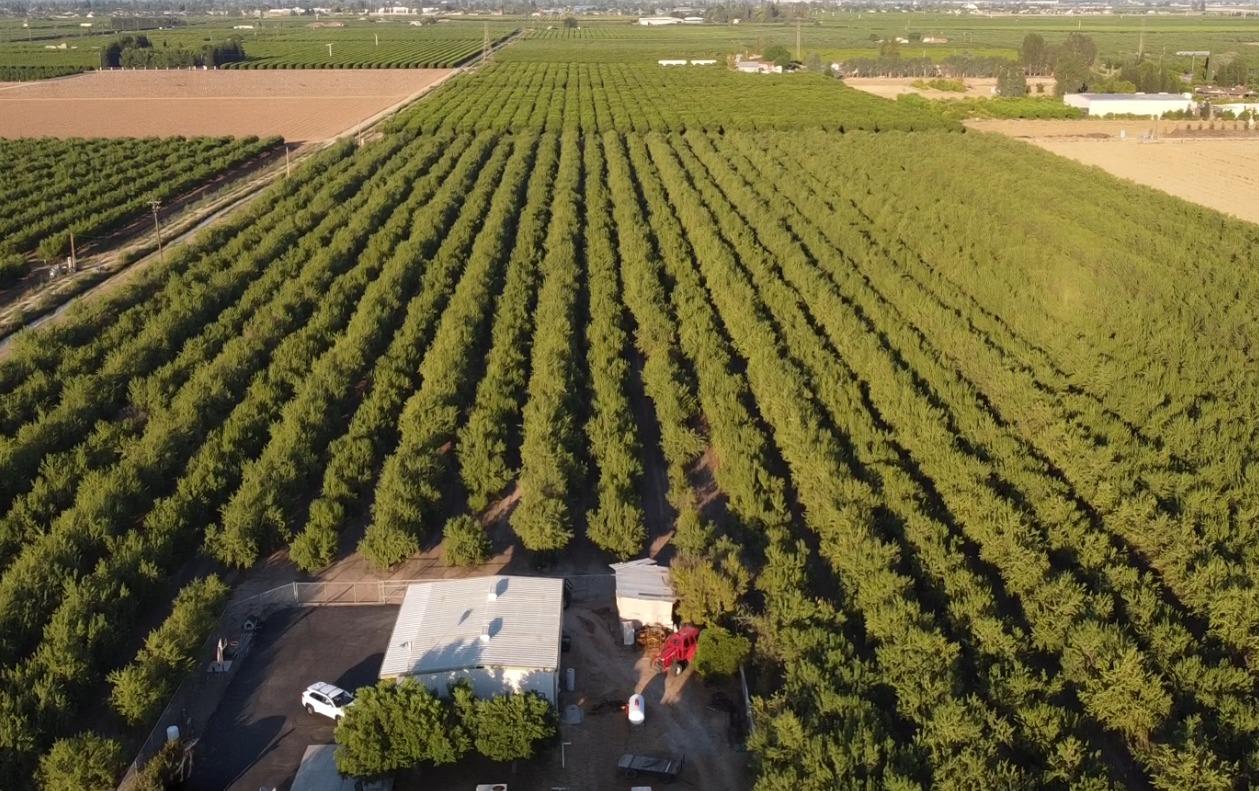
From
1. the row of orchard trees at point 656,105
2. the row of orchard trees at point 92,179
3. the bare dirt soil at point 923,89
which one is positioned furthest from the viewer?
the bare dirt soil at point 923,89

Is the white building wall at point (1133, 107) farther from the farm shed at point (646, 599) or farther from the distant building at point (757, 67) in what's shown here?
the farm shed at point (646, 599)

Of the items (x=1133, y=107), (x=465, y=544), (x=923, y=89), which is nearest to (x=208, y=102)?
(x=923, y=89)

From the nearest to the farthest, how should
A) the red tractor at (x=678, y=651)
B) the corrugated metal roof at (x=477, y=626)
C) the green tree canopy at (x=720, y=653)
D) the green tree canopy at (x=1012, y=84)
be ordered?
the corrugated metal roof at (x=477, y=626)
the green tree canopy at (x=720, y=653)
the red tractor at (x=678, y=651)
the green tree canopy at (x=1012, y=84)

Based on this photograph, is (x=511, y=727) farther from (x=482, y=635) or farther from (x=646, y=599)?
(x=646, y=599)

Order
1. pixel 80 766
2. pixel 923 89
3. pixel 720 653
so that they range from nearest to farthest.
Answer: pixel 80 766
pixel 720 653
pixel 923 89

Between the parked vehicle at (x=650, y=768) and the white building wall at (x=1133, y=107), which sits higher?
the white building wall at (x=1133, y=107)

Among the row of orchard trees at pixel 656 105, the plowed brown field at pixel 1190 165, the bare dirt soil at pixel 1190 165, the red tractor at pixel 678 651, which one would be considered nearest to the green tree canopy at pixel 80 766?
the red tractor at pixel 678 651

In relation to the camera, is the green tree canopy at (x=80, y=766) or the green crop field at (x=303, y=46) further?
the green crop field at (x=303, y=46)
